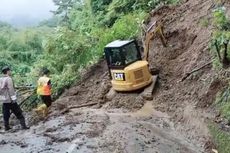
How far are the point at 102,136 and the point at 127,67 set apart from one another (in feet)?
13.5

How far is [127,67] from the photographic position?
1565cm

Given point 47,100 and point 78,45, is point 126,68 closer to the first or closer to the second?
point 47,100

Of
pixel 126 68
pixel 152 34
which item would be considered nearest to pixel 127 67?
pixel 126 68

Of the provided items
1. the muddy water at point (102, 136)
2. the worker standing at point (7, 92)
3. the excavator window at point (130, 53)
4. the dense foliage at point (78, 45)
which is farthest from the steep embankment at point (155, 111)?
the excavator window at point (130, 53)

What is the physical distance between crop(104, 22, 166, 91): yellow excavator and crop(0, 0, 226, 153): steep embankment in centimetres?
41

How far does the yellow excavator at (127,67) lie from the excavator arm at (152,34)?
1.00 m

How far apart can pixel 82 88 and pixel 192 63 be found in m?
4.47

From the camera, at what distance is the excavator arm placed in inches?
675

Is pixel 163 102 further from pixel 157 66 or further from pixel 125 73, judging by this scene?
pixel 157 66

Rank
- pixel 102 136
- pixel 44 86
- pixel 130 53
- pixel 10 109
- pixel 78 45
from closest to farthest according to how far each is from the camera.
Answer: pixel 102 136 → pixel 10 109 → pixel 44 86 → pixel 130 53 → pixel 78 45

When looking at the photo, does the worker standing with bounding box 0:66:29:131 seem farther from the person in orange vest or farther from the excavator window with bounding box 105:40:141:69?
the excavator window with bounding box 105:40:141:69

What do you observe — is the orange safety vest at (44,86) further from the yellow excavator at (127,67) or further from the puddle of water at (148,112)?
the puddle of water at (148,112)

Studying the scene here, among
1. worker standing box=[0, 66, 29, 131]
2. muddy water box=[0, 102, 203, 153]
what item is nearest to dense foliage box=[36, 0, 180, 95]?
muddy water box=[0, 102, 203, 153]

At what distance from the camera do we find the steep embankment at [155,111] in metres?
11.6
